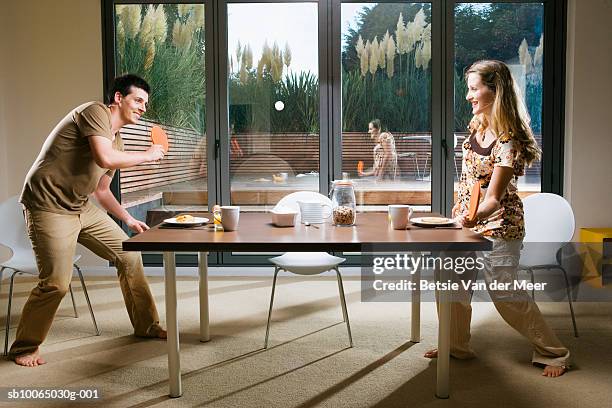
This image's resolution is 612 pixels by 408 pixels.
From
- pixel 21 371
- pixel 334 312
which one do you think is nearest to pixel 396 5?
pixel 334 312

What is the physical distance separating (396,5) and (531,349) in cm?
299

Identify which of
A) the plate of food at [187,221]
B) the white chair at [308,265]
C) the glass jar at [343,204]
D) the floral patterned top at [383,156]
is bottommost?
the white chair at [308,265]

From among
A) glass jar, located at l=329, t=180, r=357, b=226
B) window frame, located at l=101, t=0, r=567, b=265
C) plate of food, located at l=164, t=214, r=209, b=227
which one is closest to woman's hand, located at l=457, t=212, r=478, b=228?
glass jar, located at l=329, t=180, r=357, b=226

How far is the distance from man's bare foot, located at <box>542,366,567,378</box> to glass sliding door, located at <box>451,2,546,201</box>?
8.25 feet

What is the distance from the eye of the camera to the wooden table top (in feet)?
8.40

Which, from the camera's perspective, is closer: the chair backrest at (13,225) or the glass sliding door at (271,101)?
the chair backrest at (13,225)

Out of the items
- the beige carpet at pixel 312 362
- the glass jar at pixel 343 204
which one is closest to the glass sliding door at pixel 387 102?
the beige carpet at pixel 312 362

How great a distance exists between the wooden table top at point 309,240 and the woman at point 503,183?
0.24m

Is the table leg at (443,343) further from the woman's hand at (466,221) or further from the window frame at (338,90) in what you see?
the window frame at (338,90)

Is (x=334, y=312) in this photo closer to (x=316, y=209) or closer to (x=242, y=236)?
(x=316, y=209)

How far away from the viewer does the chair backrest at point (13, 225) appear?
3861 mm

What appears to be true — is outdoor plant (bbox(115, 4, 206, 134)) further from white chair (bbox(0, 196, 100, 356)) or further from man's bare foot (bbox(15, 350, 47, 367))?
man's bare foot (bbox(15, 350, 47, 367))

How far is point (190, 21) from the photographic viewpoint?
536 cm

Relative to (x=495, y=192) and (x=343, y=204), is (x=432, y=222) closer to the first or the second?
(x=495, y=192)
